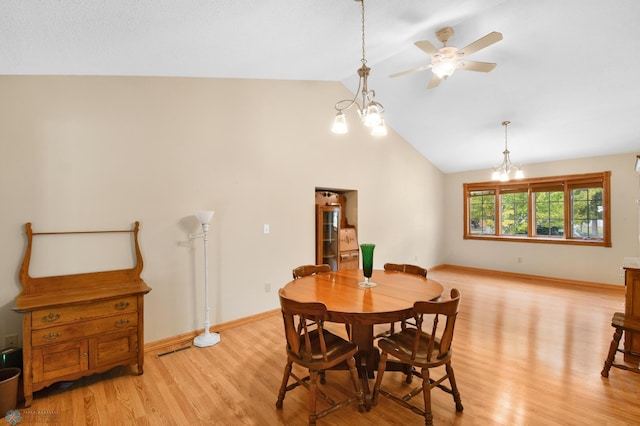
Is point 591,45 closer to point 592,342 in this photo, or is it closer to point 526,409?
point 592,342

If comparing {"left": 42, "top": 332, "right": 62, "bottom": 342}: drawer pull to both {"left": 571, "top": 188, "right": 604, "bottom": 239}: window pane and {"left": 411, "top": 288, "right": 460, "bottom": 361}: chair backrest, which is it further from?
{"left": 571, "top": 188, "right": 604, "bottom": 239}: window pane

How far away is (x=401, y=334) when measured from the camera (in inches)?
84.7

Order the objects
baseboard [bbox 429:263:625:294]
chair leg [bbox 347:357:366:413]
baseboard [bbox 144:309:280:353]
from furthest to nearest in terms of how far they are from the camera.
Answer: baseboard [bbox 429:263:625:294] → baseboard [bbox 144:309:280:353] → chair leg [bbox 347:357:366:413]

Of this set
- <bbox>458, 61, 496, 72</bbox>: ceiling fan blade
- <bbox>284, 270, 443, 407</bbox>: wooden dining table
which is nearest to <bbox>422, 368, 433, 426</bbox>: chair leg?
<bbox>284, 270, 443, 407</bbox>: wooden dining table

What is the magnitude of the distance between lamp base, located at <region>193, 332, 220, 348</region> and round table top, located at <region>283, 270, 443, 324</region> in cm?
129

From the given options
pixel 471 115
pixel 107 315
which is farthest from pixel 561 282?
pixel 107 315

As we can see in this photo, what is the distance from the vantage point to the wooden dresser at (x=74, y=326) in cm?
209

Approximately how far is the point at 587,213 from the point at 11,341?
Answer: 25.7 feet

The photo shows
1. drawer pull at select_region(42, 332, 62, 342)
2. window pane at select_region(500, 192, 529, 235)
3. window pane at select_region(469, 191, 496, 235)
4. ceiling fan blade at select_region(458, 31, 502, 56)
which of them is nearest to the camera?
drawer pull at select_region(42, 332, 62, 342)

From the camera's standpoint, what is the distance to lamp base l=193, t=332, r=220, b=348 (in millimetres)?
2986

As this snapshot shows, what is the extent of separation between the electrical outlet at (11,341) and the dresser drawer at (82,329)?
0.51 meters

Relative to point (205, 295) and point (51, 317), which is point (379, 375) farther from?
point (51, 317)

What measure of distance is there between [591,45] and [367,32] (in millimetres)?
2262

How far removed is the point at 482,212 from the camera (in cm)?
664
